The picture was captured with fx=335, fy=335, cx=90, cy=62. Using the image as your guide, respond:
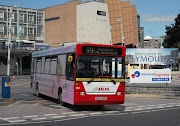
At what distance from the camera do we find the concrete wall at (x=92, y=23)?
304 ft

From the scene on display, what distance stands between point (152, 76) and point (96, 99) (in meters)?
12.2

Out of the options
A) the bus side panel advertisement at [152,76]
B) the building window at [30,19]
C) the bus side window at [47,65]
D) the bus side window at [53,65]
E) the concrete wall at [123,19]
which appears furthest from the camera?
the building window at [30,19]

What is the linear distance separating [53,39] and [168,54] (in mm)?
50104

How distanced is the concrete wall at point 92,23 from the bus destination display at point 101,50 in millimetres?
78087

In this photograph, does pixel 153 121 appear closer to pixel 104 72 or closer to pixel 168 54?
pixel 104 72

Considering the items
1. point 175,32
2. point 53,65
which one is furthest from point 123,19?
point 53,65

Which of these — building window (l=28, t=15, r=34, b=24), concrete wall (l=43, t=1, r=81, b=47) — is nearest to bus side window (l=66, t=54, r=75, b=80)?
concrete wall (l=43, t=1, r=81, b=47)

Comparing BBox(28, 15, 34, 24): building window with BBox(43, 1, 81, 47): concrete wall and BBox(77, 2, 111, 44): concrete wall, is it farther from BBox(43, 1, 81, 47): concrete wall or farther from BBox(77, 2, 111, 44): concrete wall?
BBox(77, 2, 111, 44): concrete wall

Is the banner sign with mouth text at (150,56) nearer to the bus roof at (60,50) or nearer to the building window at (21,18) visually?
the bus roof at (60,50)

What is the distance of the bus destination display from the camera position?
14547 mm

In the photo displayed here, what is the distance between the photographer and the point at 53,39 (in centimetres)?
10381

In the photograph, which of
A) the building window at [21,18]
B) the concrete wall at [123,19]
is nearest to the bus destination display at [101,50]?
the concrete wall at [123,19]

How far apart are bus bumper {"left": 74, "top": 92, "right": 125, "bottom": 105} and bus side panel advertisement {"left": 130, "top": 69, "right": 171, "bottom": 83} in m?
11.3

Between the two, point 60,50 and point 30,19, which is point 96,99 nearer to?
point 60,50
